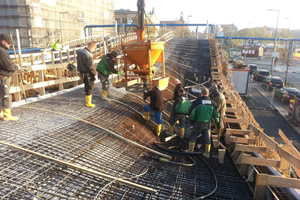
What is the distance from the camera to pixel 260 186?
4.14 m

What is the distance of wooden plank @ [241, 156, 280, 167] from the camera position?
471 centimetres

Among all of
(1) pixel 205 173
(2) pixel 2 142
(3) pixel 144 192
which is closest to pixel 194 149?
(1) pixel 205 173

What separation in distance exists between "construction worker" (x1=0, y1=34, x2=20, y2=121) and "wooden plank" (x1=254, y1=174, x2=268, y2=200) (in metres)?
5.66

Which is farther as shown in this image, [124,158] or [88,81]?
[88,81]

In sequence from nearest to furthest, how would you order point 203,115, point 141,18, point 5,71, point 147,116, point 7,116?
point 5,71 < point 7,116 < point 203,115 < point 141,18 < point 147,116

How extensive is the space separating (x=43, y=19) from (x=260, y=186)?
1213 inches

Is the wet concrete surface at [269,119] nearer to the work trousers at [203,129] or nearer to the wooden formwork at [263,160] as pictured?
the wooden formwork at [263,160]

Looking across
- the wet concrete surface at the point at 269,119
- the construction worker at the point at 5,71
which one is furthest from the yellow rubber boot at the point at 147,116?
the wet concrete surface at the point at 269,119

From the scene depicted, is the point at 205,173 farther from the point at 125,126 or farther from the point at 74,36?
the point at 74,36

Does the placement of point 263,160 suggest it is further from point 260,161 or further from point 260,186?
point 260,186

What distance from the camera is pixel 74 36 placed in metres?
35.0

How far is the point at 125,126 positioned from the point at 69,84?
24.7ft

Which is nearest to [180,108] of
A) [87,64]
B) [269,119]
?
[87,64]

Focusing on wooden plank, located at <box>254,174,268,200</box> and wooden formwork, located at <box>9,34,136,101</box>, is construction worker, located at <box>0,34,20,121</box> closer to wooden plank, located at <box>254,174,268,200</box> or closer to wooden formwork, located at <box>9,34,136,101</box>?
wooden formwork, located at <box>9,34,136,101</box>
